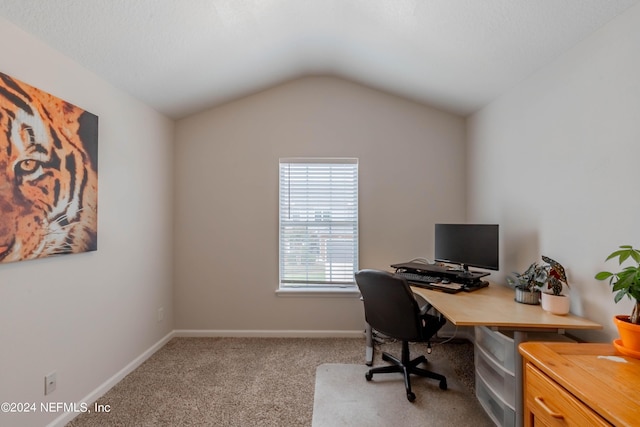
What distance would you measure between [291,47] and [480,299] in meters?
2.44

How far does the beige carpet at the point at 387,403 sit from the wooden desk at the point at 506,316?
50 cm

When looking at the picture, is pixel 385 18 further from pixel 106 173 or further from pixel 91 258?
pixel 91 258

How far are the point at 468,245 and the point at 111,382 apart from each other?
2.98 m

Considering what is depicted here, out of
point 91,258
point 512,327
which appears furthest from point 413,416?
point 91,258

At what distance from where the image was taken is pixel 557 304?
66.2 inches

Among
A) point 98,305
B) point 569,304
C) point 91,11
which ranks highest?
point 91,11

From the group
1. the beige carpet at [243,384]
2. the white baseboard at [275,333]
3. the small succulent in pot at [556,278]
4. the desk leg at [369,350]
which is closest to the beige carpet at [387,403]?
the beige carpet at [243,384]

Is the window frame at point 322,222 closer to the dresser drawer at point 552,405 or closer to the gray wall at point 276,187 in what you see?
the gray wall at point 276,187

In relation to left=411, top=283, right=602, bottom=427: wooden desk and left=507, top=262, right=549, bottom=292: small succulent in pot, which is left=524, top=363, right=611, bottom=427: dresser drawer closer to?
left=411, top=283, right=602, bottom=427: wooden desk

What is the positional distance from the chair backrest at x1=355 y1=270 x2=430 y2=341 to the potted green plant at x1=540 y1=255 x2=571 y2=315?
29.4 inches

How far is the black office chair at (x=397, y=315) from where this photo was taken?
6.23 feet

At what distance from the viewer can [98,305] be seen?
2.04 m

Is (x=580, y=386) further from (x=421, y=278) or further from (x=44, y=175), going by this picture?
(x=44, y=175)

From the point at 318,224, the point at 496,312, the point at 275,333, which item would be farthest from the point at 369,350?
the point at 318,224
